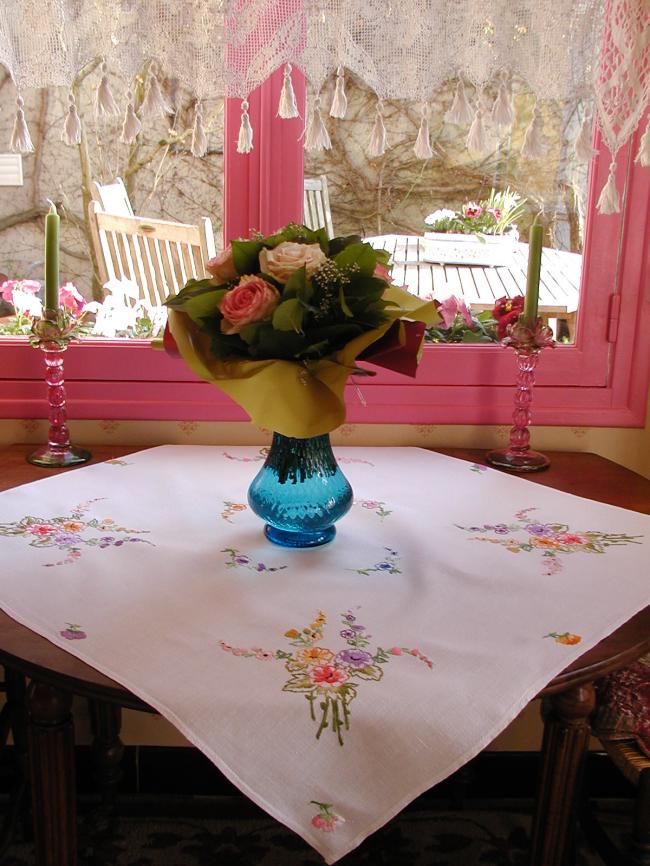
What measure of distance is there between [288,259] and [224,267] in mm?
104

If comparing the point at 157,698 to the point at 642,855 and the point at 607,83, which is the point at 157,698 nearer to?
the point at 642,855

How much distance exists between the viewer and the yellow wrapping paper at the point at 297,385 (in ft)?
3.56

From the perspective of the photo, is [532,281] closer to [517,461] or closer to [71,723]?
[517,461]

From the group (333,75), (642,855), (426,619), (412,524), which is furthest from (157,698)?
(333,75)

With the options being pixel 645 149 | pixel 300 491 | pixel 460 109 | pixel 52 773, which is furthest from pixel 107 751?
pixel 645 149

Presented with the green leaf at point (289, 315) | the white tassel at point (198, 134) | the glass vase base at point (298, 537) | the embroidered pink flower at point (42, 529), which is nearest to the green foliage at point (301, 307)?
the green leaf at point (289, 315)

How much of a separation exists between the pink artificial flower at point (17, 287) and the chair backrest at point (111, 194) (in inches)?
8.2

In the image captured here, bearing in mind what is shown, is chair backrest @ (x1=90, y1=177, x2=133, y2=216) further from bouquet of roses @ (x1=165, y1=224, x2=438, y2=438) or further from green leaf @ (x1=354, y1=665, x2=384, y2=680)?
green leaf @ (x1=354, y1=665, x2=384, y2=680)

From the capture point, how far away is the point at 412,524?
1.30m

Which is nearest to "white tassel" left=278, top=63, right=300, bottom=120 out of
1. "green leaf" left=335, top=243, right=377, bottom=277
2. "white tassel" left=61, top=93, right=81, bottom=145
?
"white tassel" left=61, top=93, right=81, bottom=145

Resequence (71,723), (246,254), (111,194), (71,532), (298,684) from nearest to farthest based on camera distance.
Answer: (298,684)
(71,723)
(246,254)
(71,532)
(111,194)

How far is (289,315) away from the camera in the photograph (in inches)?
40.8

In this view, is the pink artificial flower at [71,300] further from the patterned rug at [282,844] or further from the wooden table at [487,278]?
the patterned rug at [282,844]

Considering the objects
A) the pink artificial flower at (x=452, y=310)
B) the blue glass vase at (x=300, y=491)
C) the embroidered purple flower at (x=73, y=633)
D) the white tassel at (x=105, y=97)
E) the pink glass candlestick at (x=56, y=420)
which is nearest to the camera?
the embroidered purple flower at (x=73, y=633)
